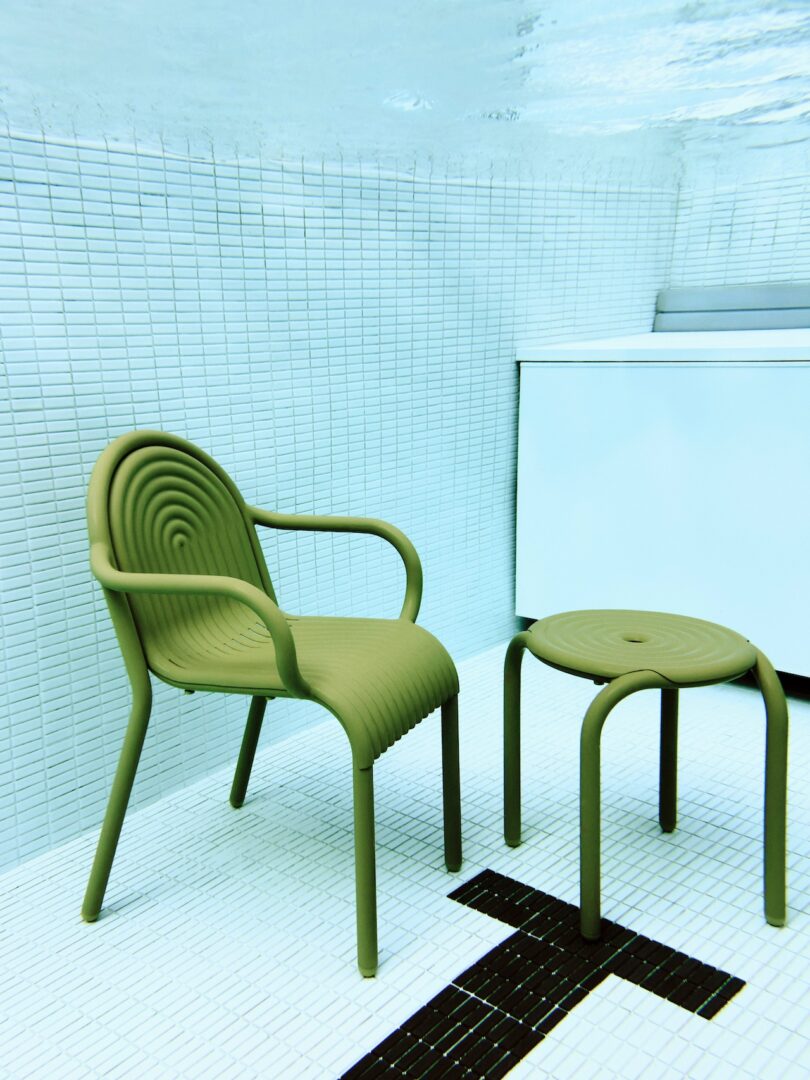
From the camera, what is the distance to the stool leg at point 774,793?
63.1 inches

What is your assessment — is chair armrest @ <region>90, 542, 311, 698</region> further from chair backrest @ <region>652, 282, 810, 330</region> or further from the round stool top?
chair backrest @ <region>652, 282, 810, 330</region>

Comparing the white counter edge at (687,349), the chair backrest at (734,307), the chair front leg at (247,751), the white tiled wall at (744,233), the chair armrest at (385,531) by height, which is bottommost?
the chair front leg at (247,751)

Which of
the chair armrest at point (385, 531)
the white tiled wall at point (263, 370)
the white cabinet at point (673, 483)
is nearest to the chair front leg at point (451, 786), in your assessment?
the chair armrest at point (385, 531)

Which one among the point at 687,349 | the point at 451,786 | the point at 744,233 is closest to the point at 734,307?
the point at 744,233

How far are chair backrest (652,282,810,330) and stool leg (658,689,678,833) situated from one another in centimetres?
182

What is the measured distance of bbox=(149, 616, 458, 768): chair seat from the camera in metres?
1.55

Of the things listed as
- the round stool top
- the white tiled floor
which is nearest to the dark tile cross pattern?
the white tiled floor

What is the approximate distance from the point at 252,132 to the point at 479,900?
1491 millimetres

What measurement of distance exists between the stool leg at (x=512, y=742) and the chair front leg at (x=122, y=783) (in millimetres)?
681

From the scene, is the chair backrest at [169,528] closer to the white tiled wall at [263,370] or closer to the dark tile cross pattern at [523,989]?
the white tiled wall at [263,370]

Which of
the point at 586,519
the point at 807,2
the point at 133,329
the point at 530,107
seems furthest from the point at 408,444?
the point at 807,2

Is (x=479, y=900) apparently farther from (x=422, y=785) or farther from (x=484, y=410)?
(x=484, y=410)

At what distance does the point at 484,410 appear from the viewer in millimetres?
2908

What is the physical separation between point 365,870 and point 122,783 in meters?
0.48
